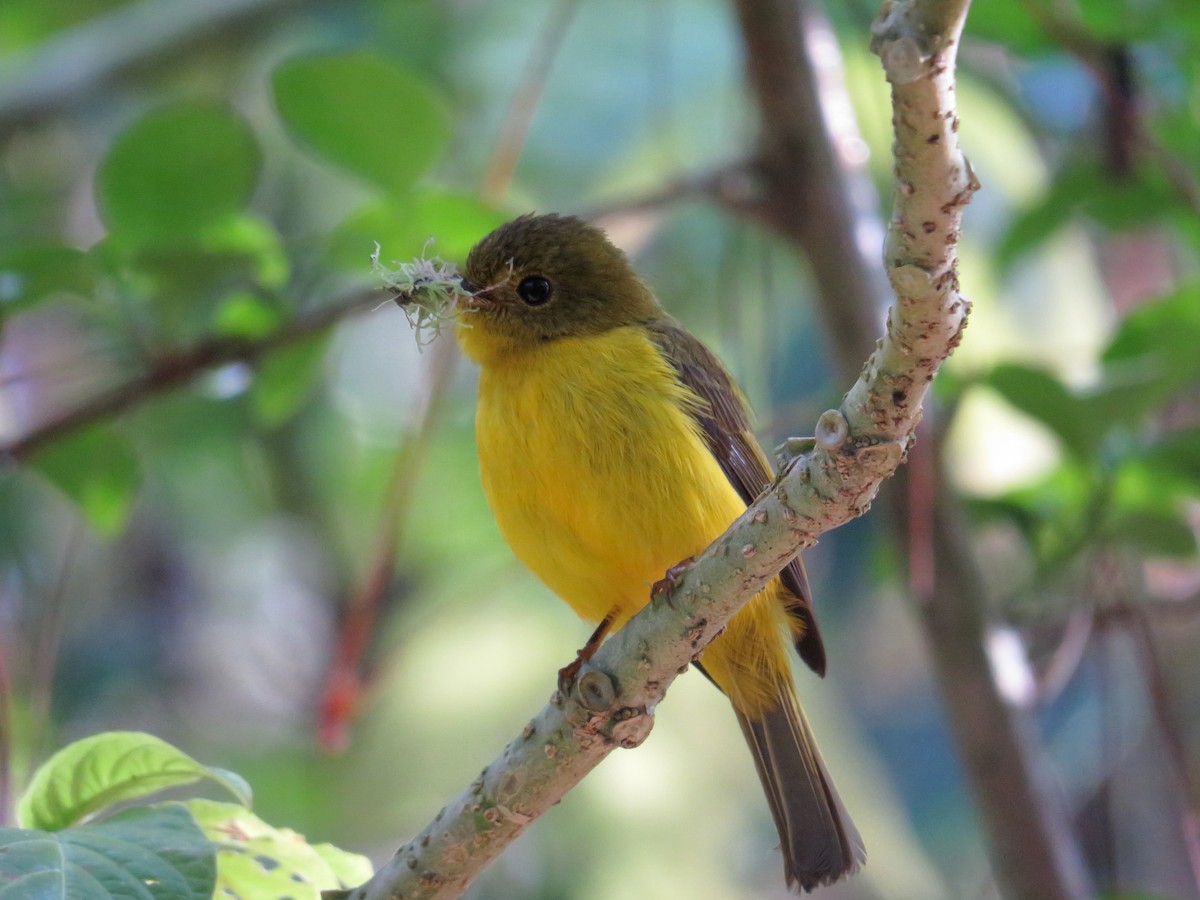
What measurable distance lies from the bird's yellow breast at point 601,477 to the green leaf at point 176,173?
2.45ft

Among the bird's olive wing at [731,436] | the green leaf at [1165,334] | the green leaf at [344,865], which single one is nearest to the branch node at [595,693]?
the green leaf at [344,865]

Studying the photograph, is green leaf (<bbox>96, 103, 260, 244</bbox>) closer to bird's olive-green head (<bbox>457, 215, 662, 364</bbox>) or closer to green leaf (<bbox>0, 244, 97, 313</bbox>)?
green leaf (<bbox>0, 244, 97, 313</bbox>)

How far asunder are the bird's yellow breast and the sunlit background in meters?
0.53

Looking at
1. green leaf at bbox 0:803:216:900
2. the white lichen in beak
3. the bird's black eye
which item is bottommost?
Answer: green leaf at bbox 0:803:216:900

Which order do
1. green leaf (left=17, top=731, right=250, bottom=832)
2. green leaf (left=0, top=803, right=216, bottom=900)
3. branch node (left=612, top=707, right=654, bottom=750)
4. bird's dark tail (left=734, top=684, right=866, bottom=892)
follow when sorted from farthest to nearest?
bird's dark tail (left=734, top=684, right=866, bottom=892), branch node (left=612, top=707, right=654, bottom=750), green leaf (left=17, top=731, right=250, bottom=832), green leaf (left=0, top=803, right=216, bottom=900)

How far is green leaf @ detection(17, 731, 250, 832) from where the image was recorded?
71.2 inches

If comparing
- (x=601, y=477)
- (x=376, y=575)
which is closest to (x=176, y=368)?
(x=376, y=575)

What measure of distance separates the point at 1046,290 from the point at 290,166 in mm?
3355

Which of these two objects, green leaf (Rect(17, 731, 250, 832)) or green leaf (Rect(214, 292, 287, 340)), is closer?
green leaf (Rect(17, 731, 250, 832))

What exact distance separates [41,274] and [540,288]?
3.43 ft

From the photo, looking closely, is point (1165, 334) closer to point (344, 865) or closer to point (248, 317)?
point (248, 317)

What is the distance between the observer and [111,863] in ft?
5.20

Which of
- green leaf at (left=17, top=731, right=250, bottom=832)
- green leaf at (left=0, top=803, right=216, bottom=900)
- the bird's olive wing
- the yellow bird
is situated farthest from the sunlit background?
green leaf at (left=0, top=803, right=216, bottom=900)

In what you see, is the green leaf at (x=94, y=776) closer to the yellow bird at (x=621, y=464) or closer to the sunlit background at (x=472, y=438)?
the yellow bird at (x=621, y=464)
